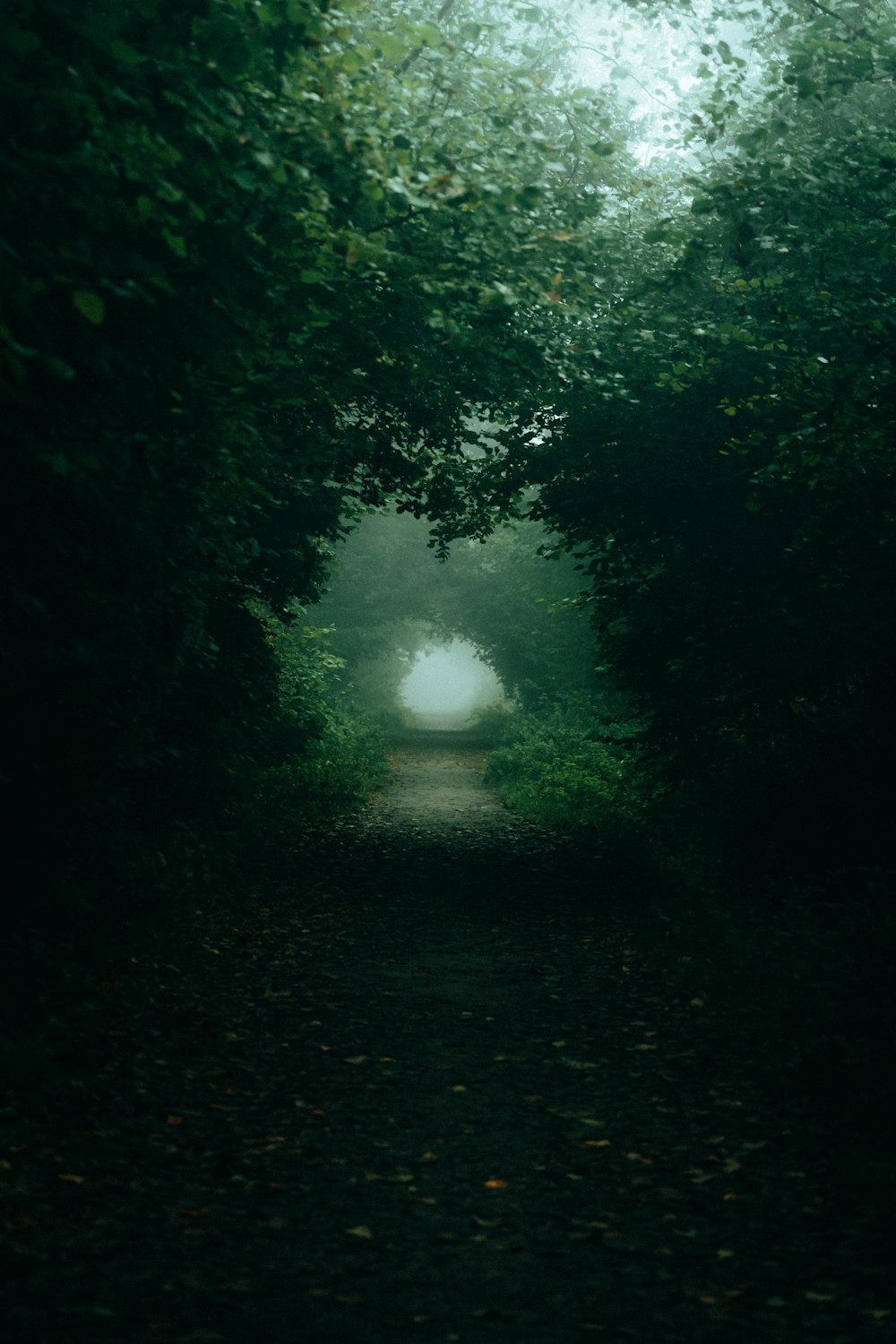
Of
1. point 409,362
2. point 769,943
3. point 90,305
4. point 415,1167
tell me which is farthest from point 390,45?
point 769,943

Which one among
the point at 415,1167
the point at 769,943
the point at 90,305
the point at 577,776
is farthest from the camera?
the point at 577,776

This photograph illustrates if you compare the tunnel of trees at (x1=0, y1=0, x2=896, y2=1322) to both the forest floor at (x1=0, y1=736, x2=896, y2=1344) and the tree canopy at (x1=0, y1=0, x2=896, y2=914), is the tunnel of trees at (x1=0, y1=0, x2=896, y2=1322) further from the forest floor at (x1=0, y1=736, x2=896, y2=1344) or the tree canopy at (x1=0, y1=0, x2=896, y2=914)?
the forest floor at (x1=0, y1=736, x2=896, y2=1344)

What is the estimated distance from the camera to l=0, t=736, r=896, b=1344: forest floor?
160 inches

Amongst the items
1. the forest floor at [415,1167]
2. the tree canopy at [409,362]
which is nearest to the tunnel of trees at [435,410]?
the tree canopy at [409,362]

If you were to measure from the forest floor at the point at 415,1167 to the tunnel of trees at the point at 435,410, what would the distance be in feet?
3.61

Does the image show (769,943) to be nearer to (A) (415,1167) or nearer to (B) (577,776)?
(A) (415,1167)

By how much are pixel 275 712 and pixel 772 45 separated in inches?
478

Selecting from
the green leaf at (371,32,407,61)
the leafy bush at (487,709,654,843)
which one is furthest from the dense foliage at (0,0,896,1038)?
the leafy bush at (487,709,654,843)

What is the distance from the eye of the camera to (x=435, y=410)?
1388 centimetres

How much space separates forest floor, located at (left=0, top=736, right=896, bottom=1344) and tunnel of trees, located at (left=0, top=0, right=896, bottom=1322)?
1.10 metres

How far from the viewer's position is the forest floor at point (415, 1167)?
4070 mm

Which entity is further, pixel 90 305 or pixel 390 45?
pixel 390 45

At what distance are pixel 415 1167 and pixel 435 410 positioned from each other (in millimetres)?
10263

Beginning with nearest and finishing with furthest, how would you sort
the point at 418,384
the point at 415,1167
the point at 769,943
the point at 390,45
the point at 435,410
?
the point at 415,1167 < the point at 390,45 < the point at 769,943 < the point at 418,384 < the point at 435,410
